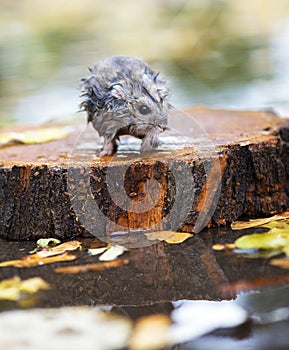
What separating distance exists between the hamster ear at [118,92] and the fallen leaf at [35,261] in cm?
61

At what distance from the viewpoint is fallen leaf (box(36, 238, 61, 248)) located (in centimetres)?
218

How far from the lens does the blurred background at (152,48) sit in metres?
4.75

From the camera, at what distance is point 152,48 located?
6359 millimetres

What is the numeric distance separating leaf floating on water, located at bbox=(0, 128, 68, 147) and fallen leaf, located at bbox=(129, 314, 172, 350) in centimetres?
134

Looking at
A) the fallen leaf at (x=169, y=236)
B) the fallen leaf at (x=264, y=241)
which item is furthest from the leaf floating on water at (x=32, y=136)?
the fallen leaf at (x=264, y=241)

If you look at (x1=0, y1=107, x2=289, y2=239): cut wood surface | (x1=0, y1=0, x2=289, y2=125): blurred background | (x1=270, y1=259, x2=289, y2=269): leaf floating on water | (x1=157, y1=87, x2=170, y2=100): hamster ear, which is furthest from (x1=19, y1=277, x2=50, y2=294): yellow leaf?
(x1=0, y1=0, x2=289, y2=125): blurred background

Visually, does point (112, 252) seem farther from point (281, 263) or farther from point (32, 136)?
point (32, 136)

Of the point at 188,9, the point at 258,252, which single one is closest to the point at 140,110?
the point at 258,252

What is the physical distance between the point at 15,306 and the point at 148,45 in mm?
5049

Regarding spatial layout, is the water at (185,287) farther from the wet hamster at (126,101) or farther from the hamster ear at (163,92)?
the hamster ear at (163,92)

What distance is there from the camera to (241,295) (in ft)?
5.68

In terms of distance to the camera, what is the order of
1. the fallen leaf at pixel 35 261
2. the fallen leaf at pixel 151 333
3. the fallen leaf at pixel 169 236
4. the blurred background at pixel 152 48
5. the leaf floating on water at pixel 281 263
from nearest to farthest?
the fallen leaf at pixel 151 333
the leaf floating on water at pixel 281 263
the fallen leaf at pixel 35 261
the fallen leaf at pixel 169 236
the blurred background at pixel 152 48

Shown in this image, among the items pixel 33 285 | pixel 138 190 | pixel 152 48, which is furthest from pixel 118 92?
pixel 152 48

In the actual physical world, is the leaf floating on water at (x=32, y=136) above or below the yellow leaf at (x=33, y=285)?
above
